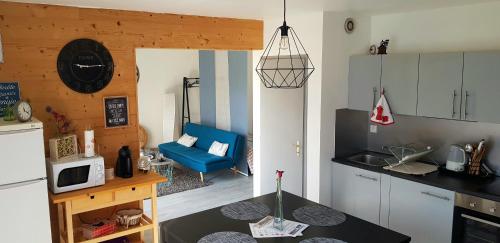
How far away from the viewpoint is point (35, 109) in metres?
3.14

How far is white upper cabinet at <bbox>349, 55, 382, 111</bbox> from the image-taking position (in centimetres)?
389

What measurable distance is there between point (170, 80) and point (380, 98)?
5008mm

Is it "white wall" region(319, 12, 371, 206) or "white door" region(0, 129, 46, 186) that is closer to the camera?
"white door" region(0, 129, 46, 186)

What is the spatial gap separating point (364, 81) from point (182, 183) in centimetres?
352

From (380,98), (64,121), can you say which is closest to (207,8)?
(64,121)

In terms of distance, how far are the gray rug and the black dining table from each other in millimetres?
3280

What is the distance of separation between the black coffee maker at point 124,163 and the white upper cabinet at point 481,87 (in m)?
2.82

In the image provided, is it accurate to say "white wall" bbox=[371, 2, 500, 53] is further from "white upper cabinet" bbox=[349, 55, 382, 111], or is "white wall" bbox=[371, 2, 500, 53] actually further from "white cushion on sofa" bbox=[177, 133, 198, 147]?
"white cushion on sofa" bbox=[177, 133, 198, 147]

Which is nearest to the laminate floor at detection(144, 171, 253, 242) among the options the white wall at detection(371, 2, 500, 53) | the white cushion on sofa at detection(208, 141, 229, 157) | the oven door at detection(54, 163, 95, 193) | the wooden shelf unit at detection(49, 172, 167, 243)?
the white cushion on sofa at detection(208, 141, 229, 157)

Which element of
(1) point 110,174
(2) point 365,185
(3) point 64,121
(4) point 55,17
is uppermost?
(4) point 55,17

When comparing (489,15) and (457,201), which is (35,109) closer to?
(457,201)

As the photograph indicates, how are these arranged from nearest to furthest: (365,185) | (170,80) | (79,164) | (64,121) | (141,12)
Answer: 1. (79,164)
2. (64,121)
3. (141,12)
4. (365,185)
5. (170,80)

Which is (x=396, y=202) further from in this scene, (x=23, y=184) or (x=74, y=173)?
(x=23, y=184)

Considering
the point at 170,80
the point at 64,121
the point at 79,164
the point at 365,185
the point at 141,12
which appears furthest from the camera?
the point at 170,80
